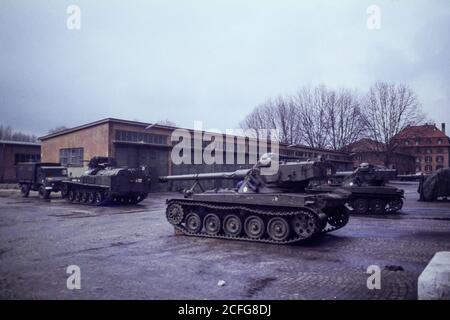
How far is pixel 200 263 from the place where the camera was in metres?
7.93

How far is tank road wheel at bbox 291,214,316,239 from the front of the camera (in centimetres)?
953

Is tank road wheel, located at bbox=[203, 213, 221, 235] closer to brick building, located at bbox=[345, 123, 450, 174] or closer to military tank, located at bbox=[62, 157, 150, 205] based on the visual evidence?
military tank, located at bbox=[62, 157, 150, 205]

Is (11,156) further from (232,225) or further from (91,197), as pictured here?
(232,225)

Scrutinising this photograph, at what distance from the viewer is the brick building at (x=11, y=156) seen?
145 feet

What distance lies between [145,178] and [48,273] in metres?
15.8

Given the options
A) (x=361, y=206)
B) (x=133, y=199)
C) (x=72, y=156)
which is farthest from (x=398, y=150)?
(x=133, y=199)

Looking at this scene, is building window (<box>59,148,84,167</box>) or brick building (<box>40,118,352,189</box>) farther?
building window (<box>59,148,84,167</box>)

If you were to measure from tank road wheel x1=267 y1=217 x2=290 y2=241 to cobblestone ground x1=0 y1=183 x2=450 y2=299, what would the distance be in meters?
0.30

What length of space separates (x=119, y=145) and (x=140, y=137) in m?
2.62

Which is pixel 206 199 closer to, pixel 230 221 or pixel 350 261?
pixel 230 221

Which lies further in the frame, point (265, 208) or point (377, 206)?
point (377, 206)

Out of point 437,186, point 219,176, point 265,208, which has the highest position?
point 219,176

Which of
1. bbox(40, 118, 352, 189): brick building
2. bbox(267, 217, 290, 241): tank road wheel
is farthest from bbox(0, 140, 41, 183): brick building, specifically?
bbox(267, 217, 290, 241): tank road wheel

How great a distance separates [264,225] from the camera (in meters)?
10.4
